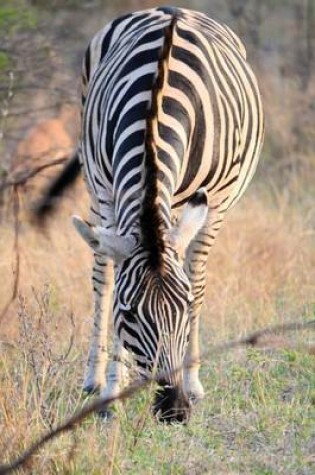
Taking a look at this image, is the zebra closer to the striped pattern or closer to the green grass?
the striped pattern

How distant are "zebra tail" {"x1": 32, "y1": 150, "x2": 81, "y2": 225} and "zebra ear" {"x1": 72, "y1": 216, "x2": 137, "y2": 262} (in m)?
2.41

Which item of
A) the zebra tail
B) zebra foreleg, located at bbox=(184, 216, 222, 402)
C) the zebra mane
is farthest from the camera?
the zebra tail

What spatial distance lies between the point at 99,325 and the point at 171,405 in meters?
1.76

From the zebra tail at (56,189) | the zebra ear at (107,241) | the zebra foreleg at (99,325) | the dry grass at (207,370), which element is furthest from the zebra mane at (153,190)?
the zebra tail at (56,189)

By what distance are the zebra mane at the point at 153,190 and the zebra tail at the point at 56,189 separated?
6.82ft

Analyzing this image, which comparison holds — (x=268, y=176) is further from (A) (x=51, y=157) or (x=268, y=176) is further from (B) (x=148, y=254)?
(B) (x=148, y=254)

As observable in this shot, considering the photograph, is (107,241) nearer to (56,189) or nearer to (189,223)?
(189,223)

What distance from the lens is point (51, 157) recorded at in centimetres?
900

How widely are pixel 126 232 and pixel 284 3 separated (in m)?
12.5

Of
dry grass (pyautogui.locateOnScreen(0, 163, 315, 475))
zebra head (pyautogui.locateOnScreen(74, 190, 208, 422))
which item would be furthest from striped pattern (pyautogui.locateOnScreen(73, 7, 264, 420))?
dry grass (pyautogui.locateOnScreen(0, 163, 315, 475))

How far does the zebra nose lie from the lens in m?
4.12

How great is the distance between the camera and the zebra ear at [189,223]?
435cm

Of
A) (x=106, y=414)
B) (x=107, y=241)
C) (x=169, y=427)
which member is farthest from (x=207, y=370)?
(x=107, y=241)

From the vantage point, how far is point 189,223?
4.42 m
